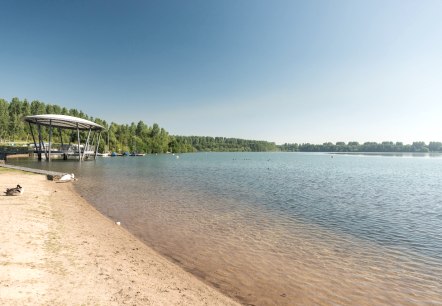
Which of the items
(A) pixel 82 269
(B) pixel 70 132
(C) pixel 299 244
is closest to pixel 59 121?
(B) pixel 70 132

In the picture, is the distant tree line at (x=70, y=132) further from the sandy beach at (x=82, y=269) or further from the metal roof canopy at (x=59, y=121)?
the sandy beach at (x=82, y=269)

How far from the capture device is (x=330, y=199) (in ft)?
86.6

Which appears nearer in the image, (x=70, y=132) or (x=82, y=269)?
(x=82, y=269)

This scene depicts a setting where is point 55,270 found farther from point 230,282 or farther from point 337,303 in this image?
point 337,303

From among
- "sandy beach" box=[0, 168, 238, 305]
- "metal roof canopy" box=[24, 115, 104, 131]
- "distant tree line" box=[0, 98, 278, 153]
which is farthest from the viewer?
"distant tree line" box=[0, 98, 278, 153]

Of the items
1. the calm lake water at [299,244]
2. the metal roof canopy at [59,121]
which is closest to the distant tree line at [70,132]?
the metal roof canopy at [59,121]

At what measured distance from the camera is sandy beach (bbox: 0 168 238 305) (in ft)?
22.0

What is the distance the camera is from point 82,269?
8.52 m

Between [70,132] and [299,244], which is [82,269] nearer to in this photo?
[299,244]

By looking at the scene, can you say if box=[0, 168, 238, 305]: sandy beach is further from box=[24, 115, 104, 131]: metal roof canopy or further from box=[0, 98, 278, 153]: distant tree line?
box=[0, 98, 278, 153]: distant tree line

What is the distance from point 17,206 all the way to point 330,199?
1063 inches

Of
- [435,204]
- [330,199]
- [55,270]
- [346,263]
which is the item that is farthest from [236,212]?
[435,204]

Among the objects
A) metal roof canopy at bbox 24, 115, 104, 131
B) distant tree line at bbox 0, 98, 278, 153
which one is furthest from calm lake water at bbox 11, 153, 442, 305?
distant tree line at bbox 0, 98, 278, 153

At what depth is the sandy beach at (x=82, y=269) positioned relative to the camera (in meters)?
6.72
